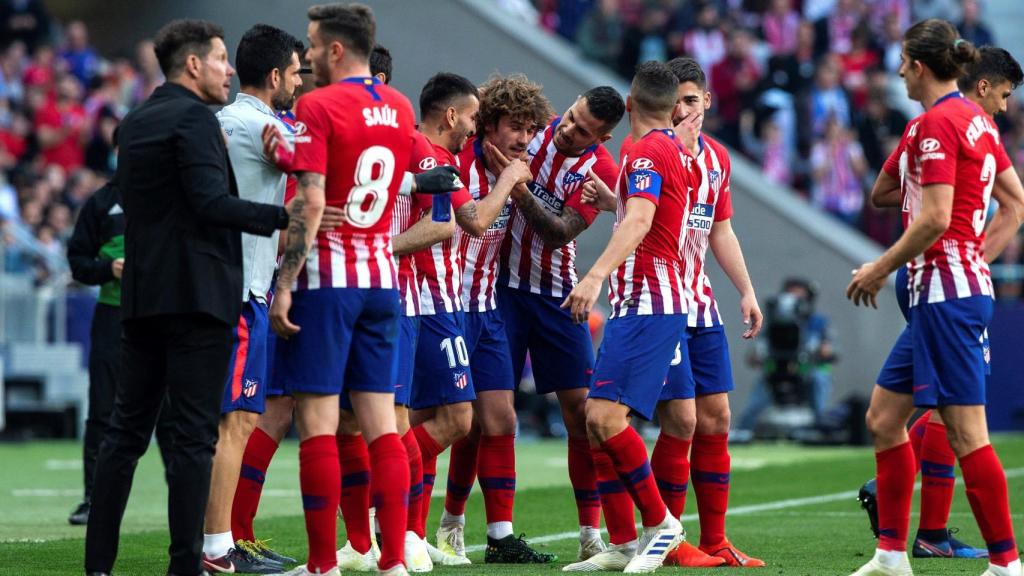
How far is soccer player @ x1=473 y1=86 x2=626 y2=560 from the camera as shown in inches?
309

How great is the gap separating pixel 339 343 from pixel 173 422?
2.27ft

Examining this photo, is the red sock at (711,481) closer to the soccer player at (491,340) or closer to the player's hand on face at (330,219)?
the soccer player at (491,340)

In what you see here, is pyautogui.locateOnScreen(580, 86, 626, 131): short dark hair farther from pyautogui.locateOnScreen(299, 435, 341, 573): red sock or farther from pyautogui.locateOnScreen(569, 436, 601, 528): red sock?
pyautogui.locateOnScreen(299, 435, 341, 573): red sock

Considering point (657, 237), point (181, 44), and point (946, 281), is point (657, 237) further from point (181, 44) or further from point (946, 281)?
point (181, 44)

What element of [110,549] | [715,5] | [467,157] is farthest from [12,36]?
[110,549]

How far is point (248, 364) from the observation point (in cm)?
715

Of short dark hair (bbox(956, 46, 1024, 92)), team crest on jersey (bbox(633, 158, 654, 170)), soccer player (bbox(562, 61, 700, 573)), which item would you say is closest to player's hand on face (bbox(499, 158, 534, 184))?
soccer player (bbox(562, 61, 700, 573))

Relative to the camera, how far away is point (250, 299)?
7152mm

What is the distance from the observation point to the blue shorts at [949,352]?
20.6 ft

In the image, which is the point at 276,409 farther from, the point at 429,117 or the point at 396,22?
the point at 396,22

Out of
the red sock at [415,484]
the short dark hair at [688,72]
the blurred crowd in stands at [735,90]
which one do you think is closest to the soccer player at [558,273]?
Answer: the short dark hair at [688,72]

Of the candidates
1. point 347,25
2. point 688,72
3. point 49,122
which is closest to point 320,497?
point 347,25

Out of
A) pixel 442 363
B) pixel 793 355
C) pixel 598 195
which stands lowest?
pixel 793 355

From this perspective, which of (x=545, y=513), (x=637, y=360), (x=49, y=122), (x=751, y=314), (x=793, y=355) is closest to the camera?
(x=637, y=360)
